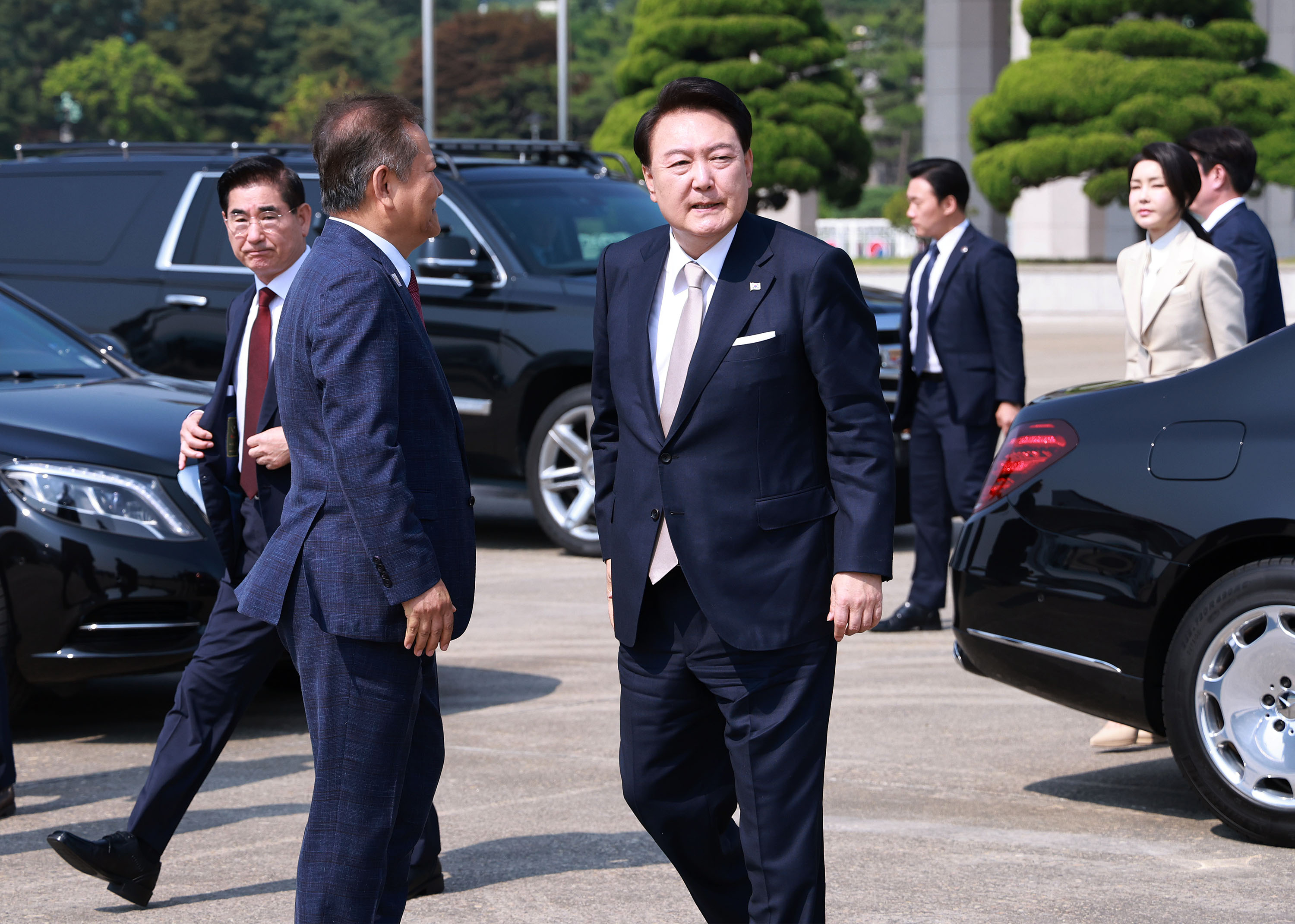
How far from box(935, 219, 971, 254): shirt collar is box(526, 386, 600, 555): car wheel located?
2.51 meters

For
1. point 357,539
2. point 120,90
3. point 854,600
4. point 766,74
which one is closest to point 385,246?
point 357,539

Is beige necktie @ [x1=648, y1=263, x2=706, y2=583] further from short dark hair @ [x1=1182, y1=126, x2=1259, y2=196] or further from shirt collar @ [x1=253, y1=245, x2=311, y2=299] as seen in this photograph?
short dark hair @ [x1=1182, y1=126, x2=1259, y2=196]

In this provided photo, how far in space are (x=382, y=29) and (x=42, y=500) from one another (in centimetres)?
14183

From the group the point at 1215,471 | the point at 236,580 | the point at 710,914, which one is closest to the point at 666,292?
the point at 710,914

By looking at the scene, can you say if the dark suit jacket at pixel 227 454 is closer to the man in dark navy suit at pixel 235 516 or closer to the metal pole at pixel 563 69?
the man in dark navy suit at pixel 235 516

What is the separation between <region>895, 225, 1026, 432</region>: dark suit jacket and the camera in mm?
7742

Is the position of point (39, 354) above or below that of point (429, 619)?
above

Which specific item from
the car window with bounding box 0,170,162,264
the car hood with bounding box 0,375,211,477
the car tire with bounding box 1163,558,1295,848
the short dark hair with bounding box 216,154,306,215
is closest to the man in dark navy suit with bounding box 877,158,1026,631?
the car tire with bounding box 1163,558,1295,848

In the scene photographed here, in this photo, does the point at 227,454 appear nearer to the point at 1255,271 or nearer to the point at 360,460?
the point at 360,460

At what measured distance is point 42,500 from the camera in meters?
5.75

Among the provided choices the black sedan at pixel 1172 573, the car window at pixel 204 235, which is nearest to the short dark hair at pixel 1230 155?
the black sedan at pixel 1172 573

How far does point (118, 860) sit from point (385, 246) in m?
1.78

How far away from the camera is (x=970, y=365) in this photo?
7.78 meters

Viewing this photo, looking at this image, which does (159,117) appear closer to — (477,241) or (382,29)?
(382,29)
